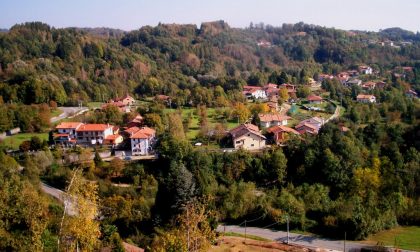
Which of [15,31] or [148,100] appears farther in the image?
[15,31]

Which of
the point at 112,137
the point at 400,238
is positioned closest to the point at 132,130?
the point at 112,137

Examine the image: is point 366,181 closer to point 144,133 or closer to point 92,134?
point 144,133

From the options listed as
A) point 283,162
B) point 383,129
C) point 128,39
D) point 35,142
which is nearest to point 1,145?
point 35,142

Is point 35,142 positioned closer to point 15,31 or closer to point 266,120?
point 266,120

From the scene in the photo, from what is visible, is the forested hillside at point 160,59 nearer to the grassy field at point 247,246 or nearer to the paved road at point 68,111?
the paved road at point 68,111

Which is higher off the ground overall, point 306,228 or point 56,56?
point 56,56

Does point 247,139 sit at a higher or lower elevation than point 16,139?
higher
